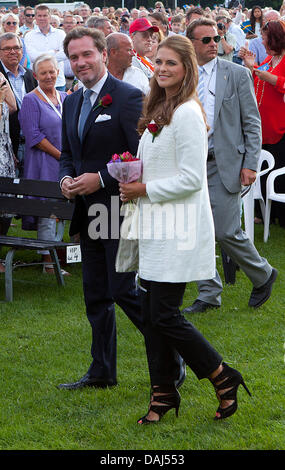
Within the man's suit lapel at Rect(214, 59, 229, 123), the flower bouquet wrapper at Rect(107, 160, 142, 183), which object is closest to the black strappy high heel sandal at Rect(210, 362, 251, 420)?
the flower bouquet wrapper at Rect(107, 160, 142, 183)

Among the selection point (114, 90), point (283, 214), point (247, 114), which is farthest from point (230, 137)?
point (283, 214)

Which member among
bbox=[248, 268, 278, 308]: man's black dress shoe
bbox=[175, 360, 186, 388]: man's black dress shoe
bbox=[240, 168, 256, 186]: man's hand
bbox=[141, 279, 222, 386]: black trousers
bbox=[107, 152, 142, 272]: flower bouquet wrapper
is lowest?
bbox=[248, 268, 278, 308]: man's black dress shoe

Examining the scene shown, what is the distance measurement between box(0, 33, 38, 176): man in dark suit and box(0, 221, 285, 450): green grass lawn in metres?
2.02

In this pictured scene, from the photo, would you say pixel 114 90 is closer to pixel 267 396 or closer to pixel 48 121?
pixel 267 396

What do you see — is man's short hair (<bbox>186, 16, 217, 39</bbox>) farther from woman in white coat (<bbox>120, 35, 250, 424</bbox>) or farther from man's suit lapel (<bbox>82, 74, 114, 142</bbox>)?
woman in white coat (<bbox>120, 35, 250, 424</bbox>)

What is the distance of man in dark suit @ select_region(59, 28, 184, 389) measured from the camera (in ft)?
14.5

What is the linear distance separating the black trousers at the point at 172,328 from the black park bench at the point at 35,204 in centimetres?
344

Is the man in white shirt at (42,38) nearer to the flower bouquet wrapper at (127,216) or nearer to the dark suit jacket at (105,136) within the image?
the dark suit jacket at (105,136)

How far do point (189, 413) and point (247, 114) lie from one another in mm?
2905

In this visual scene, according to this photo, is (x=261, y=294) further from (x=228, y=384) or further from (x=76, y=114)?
(x=76, y=114)

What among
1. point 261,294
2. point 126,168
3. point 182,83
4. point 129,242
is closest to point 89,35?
point 182,83

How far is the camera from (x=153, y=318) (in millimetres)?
4066

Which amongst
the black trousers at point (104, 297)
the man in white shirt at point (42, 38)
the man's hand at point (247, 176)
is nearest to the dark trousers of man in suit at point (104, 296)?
the black trousers at point (104, 297)

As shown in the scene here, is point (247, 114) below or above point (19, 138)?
above
